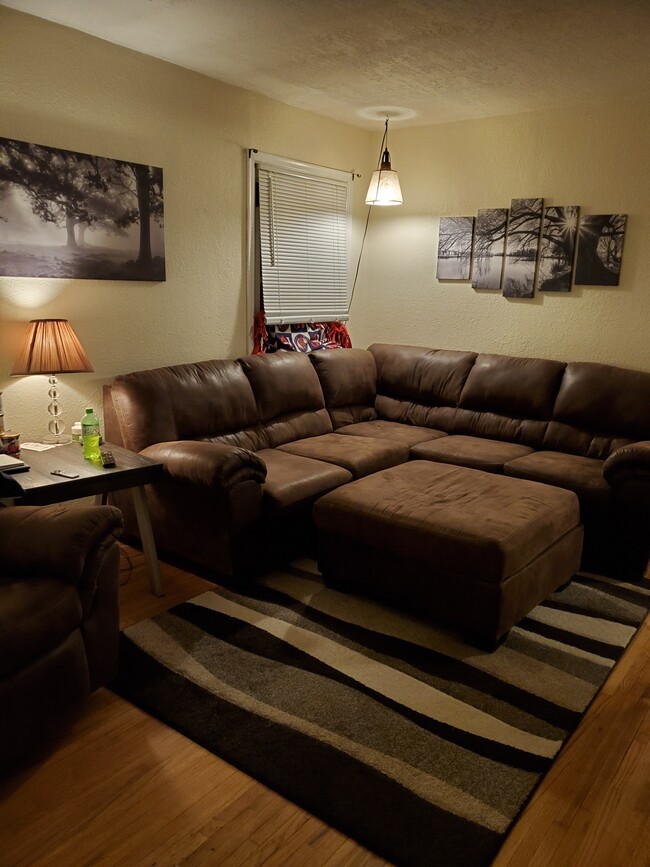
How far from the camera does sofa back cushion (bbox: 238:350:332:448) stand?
3.83m

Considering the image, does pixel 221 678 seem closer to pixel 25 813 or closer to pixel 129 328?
pixel 25 813

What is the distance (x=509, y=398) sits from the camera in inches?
159

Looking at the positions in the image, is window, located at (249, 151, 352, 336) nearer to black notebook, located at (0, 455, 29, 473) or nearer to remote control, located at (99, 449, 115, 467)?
remote control, located at (99, 449, 115, 467)

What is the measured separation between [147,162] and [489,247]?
2355mm

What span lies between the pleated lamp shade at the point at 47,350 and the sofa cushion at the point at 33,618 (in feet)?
4.01

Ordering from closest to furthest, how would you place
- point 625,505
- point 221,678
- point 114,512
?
point 114,512 → point 221,678 → point 625,505

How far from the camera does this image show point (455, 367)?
4348 mm

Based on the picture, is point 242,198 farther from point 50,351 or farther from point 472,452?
point 472,452

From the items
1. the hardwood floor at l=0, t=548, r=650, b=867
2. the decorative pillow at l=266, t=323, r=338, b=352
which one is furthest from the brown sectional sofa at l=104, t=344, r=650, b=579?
the hardwood floor at l=0, t=548, r=650, b=867

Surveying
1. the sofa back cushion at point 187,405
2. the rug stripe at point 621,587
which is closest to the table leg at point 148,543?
the sofa back cushion at point 187,405

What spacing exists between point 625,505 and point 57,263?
3.00 m

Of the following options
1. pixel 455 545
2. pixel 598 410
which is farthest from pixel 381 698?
pixel 598 410

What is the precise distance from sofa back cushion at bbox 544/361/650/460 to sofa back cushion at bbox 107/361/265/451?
183cm

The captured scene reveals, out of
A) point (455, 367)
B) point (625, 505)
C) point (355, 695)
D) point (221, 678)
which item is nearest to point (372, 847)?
point (355, 695)
